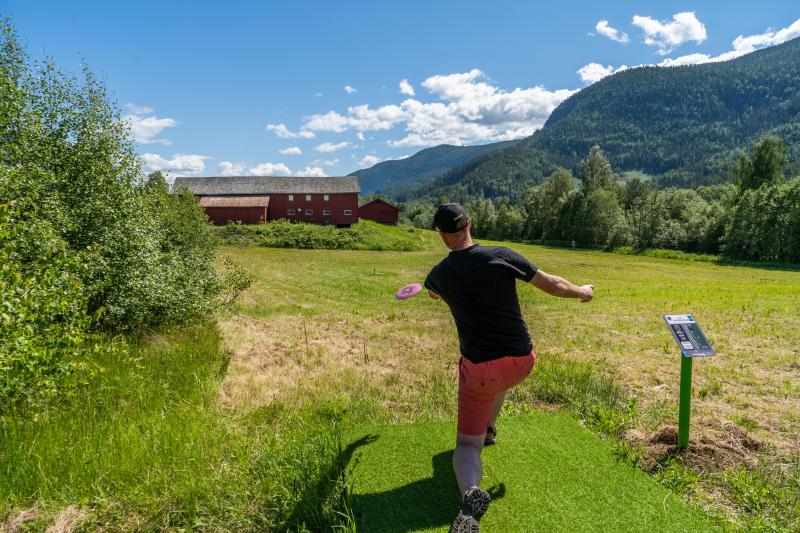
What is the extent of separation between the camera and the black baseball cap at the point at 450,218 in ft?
11.3

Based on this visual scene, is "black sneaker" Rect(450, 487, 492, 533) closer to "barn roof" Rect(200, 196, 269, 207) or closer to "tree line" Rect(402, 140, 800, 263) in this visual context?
"tree line" Rect(402, 140, 800, 263)

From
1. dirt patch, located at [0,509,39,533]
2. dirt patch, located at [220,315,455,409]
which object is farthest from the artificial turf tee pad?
dirt patch, located at [0,509,39,533]

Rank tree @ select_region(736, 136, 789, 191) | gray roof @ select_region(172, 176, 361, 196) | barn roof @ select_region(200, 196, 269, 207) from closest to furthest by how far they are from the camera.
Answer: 1. tree @ select_region(736, 136, 789, 191)
2. barn roof @ select_region(200, 196, 269, 207)
3. gray roof @ select_region(172, 176, 361, 196)

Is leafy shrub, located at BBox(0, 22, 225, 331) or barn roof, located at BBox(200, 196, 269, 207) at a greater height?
barn roof, located at BBox(200, 196, 269, 207)

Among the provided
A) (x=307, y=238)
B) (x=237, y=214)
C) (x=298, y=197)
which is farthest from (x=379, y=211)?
(x=307, y=238)

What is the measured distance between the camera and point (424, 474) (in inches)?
174

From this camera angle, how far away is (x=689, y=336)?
4.82 metres

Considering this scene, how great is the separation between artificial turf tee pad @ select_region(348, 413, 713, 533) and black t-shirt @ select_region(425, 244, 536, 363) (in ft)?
4.99

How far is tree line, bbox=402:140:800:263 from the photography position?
142 ft

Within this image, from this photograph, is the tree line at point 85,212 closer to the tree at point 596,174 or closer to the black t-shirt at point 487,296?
the black t-shirt at point 487,296

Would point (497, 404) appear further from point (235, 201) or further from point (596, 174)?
point (596, 174)

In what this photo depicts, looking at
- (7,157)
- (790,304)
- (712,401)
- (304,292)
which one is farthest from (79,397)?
(790,304)

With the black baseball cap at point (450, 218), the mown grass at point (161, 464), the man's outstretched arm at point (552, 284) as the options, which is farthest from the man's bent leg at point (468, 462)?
the black baseball cap at point (450, 218)

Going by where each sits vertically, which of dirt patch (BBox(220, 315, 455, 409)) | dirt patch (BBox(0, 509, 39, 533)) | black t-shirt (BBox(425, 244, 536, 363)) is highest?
black t-shirt (BBox(425, 244, 536, 363))
